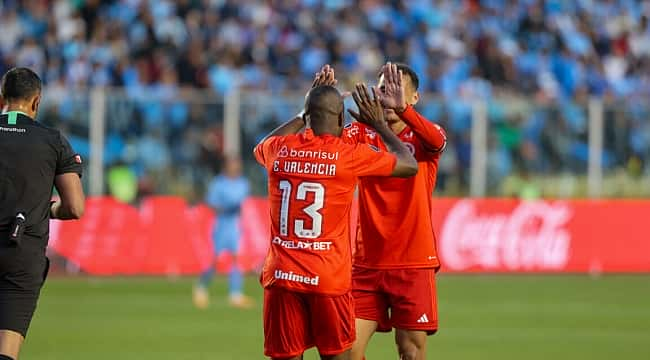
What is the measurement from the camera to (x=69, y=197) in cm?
867

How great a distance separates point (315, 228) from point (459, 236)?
1703 cm

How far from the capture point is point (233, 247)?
21.0m

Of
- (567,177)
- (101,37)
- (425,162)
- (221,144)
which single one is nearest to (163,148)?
(221,144)

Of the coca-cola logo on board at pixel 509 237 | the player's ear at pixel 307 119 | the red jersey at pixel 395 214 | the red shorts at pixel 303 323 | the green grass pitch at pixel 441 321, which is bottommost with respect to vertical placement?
the green grass pitch at pixel 441 321

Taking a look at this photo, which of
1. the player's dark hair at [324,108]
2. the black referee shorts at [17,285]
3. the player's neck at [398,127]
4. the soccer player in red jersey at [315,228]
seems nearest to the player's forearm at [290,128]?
the soccer player in red jersey at [315,228]

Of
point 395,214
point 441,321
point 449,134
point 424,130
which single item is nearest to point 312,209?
point 424,130

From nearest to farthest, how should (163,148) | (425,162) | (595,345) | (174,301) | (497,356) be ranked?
1. (425,162)
2. (497,356)
3. (595,345)
4. (174,301)
5. (163,148)

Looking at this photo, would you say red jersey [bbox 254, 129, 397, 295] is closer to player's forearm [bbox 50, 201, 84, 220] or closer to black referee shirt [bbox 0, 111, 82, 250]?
player's forearm [bbox 50, 201, 84, 220]

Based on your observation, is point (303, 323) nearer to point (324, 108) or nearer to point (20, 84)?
point (324, 108)

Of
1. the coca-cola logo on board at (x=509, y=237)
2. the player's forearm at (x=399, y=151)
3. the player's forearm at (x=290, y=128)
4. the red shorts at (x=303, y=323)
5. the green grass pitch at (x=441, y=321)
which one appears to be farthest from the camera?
the coca-cola logo on board at (x=509, y=237)

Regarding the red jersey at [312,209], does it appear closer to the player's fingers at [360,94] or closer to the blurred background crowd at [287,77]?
the player's fingers at [360,94]

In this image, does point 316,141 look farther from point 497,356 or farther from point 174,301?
point 174,301

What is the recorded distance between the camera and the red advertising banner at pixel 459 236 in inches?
953

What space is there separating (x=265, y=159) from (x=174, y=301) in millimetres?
12275
